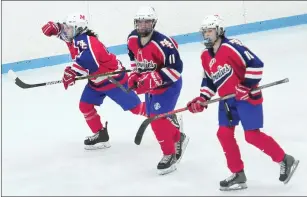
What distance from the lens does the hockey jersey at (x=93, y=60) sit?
12.5ft

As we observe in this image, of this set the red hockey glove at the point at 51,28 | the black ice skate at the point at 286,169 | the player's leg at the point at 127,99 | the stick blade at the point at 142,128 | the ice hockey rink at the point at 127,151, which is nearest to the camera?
the black ice skate at the point at 286,169

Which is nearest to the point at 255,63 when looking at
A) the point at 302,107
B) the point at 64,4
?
the point at 302,107

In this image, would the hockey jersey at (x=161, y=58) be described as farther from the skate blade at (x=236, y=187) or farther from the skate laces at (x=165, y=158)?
the skate blade at (x=236, y=187)

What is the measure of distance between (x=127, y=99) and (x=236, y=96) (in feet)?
4.01

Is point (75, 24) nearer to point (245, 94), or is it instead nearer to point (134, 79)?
point (134, 79)

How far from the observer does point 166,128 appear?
3.43 metres

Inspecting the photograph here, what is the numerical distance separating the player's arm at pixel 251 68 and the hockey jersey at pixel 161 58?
572 mm

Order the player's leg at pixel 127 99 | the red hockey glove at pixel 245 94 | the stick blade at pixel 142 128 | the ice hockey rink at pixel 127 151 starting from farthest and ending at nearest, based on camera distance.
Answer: the player's leg at pixel 127 99
the stick blade at pixel 142 128
the ice hockey rink at pixel 127 151
the red hockey glove at pixel 245 94

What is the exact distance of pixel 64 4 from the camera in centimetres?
822

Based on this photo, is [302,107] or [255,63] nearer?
[255,63]

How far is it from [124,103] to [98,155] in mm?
370

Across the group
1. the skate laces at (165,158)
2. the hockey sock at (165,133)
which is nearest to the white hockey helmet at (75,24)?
the hockey sock at (165,133)

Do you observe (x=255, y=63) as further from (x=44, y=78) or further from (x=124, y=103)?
(x=44, y=78)

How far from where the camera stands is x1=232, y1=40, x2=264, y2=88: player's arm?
2.88 meters
